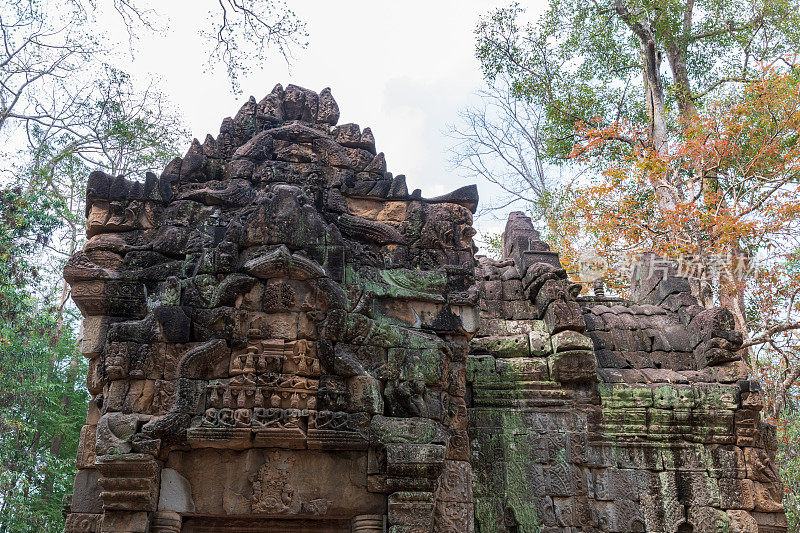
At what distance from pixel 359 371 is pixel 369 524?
1.15m

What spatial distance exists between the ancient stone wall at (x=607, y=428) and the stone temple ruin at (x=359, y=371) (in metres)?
A: 0.02

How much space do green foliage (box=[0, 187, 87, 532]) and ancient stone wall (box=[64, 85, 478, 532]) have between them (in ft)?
21.2

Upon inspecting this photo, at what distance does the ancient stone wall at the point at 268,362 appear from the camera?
5.17 meters

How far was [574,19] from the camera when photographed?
19078mm

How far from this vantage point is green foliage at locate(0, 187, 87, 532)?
41.8 feet

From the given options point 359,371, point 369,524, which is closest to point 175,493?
point 369,524

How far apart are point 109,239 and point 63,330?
1178 centimetres

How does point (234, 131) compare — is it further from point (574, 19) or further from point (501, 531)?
point (574, 19)

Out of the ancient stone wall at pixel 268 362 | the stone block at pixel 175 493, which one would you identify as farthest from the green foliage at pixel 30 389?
the stone block at pixel 175 493

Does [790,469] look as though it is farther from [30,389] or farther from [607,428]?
[30,389]

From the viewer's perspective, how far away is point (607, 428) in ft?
23.4

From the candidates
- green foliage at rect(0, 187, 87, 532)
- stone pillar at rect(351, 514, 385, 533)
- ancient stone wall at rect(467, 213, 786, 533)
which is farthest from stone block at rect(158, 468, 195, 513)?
green foliage at rect(0, 187, 87, 532)

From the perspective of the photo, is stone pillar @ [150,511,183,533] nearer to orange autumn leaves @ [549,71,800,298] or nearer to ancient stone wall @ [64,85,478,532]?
ancient stone wall @ [64,85,478,532]

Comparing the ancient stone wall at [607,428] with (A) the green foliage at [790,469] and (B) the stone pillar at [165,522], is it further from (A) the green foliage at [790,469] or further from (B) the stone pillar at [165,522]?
(A) the green foliage at [790,469]
